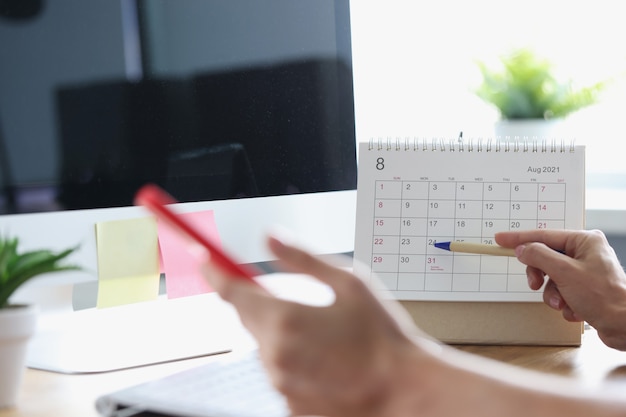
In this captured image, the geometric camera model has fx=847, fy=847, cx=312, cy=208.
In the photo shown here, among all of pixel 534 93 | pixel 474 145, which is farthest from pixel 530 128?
pixel 474 145

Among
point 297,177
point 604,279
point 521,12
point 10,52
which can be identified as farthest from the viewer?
point 521,12

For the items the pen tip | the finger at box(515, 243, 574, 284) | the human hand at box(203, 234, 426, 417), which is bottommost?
the finger at box(515, 243, 574, 284)

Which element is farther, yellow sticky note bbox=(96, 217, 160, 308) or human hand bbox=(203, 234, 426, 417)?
yellow sticky note bbox=(96, 217, 160, 308)

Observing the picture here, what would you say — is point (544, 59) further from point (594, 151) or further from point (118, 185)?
point (118, 185)

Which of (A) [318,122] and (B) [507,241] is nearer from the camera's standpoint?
(B) [507,241]

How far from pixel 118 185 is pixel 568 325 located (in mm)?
476

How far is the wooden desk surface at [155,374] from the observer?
62 cm

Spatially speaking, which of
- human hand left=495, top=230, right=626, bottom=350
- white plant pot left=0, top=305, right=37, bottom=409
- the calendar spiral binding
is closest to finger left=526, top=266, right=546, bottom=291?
human hand left=495, top=230, right=626, bottom=350

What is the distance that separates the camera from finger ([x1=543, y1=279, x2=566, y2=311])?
85 centimetres

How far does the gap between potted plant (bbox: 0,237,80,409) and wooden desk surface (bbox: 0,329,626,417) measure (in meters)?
0.02

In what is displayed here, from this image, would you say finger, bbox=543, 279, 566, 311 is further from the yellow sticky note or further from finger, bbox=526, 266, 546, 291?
the yellow sticky note

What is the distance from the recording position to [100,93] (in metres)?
0.77

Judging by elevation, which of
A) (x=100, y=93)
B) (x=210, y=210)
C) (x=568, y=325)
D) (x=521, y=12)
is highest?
(x=521, y=12)

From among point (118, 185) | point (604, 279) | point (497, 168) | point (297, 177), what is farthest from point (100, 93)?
point (604, 279)
